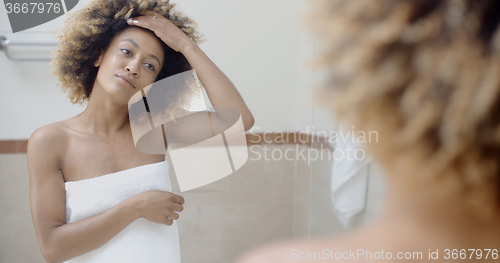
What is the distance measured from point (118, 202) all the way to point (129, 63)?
0.25 m

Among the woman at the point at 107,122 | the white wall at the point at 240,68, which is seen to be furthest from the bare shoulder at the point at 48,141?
the white wall at the point at 240,68

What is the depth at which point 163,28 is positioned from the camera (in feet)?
1.92

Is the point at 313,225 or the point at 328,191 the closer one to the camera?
the point at 328,191

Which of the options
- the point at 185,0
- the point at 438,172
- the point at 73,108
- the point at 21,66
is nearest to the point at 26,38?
the point at 21,66

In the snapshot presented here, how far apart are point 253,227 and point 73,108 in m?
0.69

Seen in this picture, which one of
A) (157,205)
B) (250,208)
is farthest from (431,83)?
(250,208)

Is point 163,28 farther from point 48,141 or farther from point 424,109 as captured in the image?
point 424,109

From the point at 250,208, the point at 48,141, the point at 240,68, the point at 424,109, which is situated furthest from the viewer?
the point at 250,208

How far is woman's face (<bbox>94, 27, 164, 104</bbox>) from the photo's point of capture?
0.56m

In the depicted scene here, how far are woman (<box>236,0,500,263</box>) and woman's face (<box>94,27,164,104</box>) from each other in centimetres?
46

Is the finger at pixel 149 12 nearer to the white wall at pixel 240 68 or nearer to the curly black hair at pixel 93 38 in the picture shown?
the curly black hair at pixel 93 38

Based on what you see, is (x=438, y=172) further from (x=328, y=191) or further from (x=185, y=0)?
(x=185, y=0)

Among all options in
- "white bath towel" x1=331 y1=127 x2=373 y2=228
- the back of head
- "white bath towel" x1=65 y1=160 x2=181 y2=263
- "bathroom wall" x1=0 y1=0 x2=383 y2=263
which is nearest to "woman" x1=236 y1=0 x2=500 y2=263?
the back of head

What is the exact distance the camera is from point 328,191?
84cm
